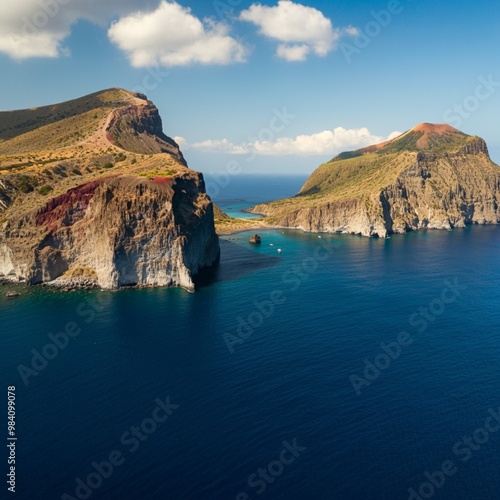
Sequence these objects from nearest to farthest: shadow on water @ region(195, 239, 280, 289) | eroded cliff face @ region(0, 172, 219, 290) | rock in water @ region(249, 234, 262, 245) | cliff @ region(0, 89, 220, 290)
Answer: eroded cliff face @ region(0, 172, 219, 290) → cliff @ region(0, 89, 220, 290) → shadow on water @ region(195, 239, 280, 289) → rock in water @ region(249, 234, 262, 245)

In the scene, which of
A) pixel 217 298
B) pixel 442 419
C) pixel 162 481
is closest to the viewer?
pixel 162 481

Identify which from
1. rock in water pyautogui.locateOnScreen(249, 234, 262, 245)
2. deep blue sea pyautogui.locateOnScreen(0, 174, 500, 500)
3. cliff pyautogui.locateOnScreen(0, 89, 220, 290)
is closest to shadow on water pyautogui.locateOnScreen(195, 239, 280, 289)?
cliff pyautogui.locateOnScreen(0, 89, 220, 290)

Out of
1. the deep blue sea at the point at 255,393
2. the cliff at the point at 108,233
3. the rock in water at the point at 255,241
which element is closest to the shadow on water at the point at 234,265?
the cliff at the point at 108,233

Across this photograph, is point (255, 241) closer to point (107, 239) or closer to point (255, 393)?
point (107, 239)

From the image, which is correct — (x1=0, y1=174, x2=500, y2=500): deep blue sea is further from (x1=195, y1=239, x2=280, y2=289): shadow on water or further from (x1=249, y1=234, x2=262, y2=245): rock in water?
(x1=249, y1=234, x2=262, y2=245): rock in water

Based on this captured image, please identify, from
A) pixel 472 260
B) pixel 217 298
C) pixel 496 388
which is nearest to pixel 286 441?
pixel 496 388

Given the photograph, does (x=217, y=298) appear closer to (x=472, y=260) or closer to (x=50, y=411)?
(x=50, y=411)

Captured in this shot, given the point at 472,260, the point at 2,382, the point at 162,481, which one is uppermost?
the point at 472,260
